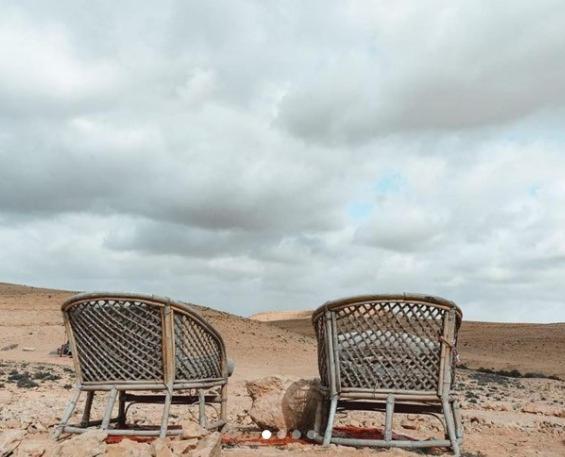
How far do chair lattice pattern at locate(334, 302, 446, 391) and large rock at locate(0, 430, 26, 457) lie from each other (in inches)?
115

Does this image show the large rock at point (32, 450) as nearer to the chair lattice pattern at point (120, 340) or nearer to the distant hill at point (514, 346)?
the chair lattice pattern at point (120, 340)

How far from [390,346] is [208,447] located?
92.9 inches

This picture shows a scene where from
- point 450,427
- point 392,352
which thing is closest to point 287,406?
point 392,352

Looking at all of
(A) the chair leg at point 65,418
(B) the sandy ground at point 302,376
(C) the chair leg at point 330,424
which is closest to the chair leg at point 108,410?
(A) the chair leg at point 65,418

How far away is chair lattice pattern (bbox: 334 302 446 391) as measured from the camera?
21.8 ft

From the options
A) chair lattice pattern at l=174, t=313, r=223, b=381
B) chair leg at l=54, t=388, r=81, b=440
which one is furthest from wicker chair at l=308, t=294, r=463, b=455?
chair leg at l=54, t=388, r=81, b=440

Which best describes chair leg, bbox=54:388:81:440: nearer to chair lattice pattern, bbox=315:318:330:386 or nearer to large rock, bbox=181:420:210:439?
large rock, bbox=181:420:210:439

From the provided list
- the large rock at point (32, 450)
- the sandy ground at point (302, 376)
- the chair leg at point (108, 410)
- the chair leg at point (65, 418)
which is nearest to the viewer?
the large rock at point (32, 450)

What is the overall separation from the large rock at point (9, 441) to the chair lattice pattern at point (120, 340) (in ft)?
4.67

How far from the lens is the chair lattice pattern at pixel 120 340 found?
650 centimetres

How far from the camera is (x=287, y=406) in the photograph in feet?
25.0

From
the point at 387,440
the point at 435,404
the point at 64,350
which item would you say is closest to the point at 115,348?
the point at 387,440

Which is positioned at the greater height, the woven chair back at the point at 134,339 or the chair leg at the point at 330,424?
the woven chair back at the point at 134,339

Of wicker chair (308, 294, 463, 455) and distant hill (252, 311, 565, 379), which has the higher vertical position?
distant hill (252, 311, 565, 379)
